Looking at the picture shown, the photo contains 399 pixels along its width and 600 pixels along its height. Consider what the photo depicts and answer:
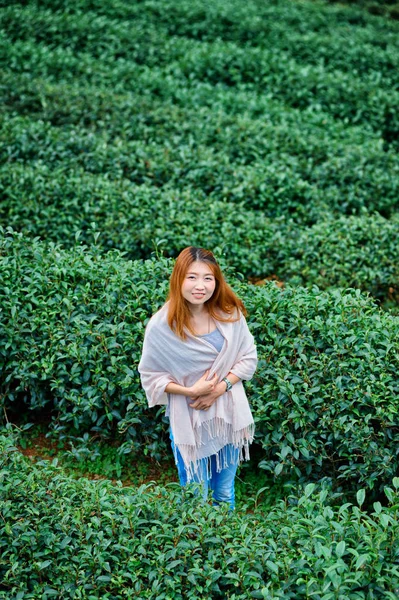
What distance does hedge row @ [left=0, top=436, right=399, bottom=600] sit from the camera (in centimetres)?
366

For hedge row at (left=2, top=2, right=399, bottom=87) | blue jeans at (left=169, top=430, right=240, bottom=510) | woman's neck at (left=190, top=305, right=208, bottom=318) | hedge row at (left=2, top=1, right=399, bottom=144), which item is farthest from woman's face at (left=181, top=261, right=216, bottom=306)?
hedge row at (left=2, top=2, right=399, bottom=87)

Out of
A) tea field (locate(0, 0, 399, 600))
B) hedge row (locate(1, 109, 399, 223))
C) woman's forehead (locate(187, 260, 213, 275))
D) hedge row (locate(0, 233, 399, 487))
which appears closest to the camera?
tea field (locate(0, 0, 399, 600))

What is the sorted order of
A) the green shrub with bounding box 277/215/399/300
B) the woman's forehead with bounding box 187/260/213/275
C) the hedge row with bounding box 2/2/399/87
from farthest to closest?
the hedge row with bounding box 2/2/399/87 → the green shrub with bounding box 277/215/399/300 → the woman's forehead with bounding box 187/260/213/275

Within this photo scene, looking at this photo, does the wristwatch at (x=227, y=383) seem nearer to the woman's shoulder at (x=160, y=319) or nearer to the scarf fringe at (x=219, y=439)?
the scarf fringe at (x=219, y=439)

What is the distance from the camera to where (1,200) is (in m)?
7.82

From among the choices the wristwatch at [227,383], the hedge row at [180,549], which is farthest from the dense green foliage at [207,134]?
the hedge row at [180,549]

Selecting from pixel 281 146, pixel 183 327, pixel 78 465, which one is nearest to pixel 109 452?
pixel 78 465

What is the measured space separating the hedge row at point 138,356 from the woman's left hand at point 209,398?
2.81 feet

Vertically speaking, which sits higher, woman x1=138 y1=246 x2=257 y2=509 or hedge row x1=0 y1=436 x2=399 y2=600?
woman x1=138 y1=246 x2=257 y2=509

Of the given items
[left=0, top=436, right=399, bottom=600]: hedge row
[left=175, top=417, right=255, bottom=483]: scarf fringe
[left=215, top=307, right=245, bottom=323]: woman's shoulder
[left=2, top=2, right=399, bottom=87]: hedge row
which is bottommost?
[left=0, top=436, right=399, bottom=600]: hedge row

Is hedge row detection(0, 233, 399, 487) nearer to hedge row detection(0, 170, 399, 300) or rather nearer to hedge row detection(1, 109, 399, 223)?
hedge row detection(0, 170, 399, 300)

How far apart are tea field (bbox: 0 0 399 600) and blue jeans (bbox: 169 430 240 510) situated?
173 millimetres

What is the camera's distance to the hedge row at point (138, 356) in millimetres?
4836

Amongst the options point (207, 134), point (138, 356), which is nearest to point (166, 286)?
point (138, 356)
